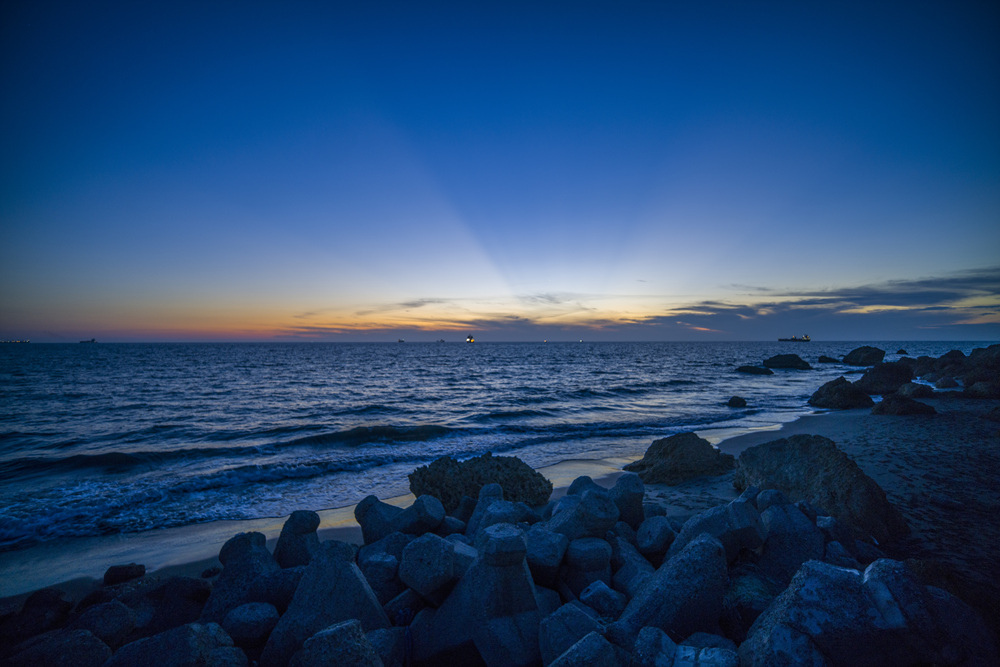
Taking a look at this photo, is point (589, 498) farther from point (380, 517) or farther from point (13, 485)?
point (13, 485)

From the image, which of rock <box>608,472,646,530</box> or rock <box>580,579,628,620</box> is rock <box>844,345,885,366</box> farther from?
rock <box>580,579,628,620</box>

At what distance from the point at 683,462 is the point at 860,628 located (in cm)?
727

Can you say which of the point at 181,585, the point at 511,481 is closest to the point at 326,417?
the point at 511,481

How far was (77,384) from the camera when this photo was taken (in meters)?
33.8

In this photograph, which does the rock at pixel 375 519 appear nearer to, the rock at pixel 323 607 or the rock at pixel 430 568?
the rock at pixel 323 607

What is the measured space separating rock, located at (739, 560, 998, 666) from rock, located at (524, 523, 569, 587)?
184 cm

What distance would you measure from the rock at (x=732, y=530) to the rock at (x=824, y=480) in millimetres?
2341

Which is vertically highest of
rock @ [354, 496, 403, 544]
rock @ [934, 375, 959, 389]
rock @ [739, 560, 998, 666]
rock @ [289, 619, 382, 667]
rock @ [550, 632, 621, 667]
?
rock @ [739, 560, 998, 666]

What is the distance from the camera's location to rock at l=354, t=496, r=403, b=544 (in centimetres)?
557

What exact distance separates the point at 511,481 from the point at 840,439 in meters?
9.94

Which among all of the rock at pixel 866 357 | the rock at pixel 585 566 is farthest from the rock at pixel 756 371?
the rock at pixel 585 566

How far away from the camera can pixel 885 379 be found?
2402 cm

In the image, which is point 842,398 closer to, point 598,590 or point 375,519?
→ point 598,590

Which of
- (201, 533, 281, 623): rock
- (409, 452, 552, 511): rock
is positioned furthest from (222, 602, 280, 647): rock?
(409, 452, 552, 511): rock
